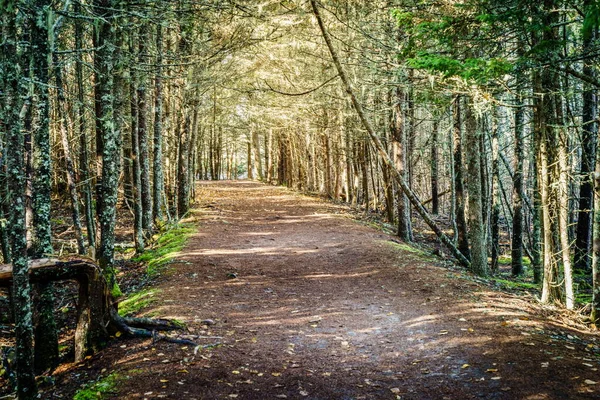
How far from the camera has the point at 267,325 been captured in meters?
7.64

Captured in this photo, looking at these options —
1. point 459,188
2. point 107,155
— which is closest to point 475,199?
point 459,188

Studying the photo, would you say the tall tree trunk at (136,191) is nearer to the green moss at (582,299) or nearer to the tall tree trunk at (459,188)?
the tall tree trunk at (459,188)

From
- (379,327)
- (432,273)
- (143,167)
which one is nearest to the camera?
(379,327)

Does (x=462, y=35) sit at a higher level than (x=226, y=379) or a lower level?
higher

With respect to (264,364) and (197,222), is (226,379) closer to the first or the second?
(264,364)

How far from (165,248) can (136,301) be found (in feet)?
14.6

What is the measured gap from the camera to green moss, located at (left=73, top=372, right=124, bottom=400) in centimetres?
510

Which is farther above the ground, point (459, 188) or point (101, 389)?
point (459, 188)

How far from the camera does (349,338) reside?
7.13 meters

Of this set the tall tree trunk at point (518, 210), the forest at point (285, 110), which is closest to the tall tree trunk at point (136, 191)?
the forest at point (285, 110)

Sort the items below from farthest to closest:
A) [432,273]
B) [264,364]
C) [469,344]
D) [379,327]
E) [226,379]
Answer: [432,273]
[379,327]
[469,344]
[264,364]
[226,379]

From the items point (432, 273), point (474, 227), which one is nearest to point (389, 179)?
point (474, 227)

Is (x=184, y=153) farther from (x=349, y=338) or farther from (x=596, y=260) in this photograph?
(x=596, y=260)

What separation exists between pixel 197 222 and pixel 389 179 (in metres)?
8.00
